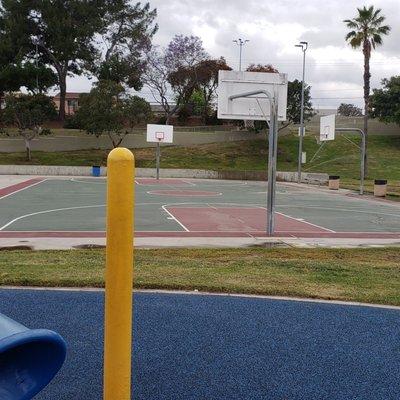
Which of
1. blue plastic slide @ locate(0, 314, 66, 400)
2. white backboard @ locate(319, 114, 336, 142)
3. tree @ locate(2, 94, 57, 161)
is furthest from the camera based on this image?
tree @ locate(2, 94, 57, 161)

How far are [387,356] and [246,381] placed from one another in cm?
154

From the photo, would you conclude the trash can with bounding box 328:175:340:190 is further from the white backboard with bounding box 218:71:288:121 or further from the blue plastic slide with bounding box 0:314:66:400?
the blue plastic slide with bounding box 0:314:66:400

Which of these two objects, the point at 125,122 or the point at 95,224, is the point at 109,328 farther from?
the point at 125,122

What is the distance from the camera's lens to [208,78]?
70.3m

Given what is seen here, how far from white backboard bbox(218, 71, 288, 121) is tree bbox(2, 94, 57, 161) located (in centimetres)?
3801

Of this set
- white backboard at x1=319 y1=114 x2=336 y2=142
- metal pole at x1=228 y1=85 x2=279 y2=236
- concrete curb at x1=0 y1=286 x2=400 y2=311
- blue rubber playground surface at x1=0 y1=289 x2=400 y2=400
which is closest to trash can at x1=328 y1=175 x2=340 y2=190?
white backboard at x1=319 y1=114 x2=336 y2=142

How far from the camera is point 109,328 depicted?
2764 millimetres

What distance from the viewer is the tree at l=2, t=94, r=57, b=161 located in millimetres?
50406

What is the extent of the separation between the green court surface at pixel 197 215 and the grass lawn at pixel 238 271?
11.5ft

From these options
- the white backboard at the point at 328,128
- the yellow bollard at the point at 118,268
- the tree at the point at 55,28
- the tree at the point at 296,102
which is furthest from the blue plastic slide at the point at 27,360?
the tree at the point at 55,28

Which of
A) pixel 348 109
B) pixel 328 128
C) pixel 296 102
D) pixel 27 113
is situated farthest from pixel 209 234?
pixel 348 109

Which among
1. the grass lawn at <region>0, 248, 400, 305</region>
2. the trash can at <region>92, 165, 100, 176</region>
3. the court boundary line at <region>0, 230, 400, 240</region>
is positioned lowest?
the court boundary line at <region>0, 230, 400, 240</region>

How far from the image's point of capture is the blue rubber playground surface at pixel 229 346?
4.36 m

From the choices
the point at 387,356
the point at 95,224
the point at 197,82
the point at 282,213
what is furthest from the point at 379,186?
the point at 197,82
